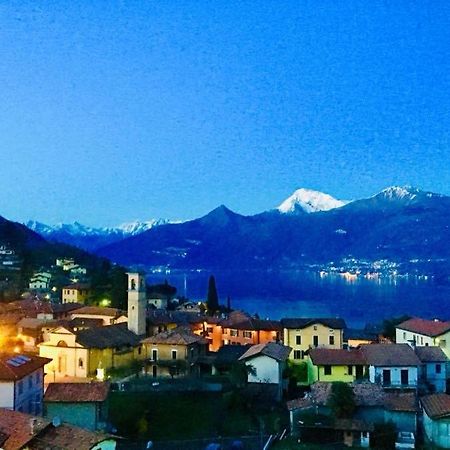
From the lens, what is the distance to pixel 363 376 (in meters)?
36.1

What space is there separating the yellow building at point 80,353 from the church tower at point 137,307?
6.27m

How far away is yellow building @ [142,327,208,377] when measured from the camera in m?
38.6

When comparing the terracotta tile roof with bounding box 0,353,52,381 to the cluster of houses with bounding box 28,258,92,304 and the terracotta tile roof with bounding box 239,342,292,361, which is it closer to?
the terracotta tile roof with bounding box 239,342,292,361

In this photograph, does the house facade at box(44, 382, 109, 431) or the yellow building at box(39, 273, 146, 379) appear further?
the yellow building at box(39, 273, 146, 379)

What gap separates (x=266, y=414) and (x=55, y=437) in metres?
14.9

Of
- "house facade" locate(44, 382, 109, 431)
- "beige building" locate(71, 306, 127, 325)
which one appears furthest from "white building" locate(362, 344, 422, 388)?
"beige building" locate(71, 306, 127, 325)

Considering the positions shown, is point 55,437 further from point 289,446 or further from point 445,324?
point 445,324

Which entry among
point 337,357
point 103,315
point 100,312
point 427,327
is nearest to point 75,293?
point 100,312

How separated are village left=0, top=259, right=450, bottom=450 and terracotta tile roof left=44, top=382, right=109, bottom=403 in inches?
2.2

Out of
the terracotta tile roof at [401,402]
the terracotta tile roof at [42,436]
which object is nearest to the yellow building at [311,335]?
the terracotta tile roof at [401,402]

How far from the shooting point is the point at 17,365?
88.3ft

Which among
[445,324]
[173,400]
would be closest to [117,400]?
[173,400]

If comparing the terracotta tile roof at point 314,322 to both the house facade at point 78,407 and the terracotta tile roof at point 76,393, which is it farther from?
the house facade at point 78,407

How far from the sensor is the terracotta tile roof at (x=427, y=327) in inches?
1626
